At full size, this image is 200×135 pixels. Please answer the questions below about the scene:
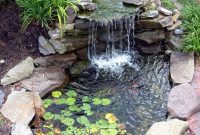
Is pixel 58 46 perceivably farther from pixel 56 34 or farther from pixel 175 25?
pixel 175 25

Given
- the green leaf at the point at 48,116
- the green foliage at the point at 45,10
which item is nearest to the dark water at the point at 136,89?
the green leaf at the point at 48,116

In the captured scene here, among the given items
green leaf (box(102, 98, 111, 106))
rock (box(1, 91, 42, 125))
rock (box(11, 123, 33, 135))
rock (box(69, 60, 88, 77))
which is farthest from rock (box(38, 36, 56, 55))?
rock (box(11, 123, 33, 135))

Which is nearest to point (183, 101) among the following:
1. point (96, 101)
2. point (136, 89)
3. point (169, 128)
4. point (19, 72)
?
point (169, 128)

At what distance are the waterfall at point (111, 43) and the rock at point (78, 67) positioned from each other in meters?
0.18

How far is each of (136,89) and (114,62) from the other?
2.85 ft

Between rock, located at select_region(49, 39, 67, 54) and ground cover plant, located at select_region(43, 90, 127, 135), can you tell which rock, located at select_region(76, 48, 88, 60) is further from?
ground cover plant, located at select_region(43, 90, 127, 135)

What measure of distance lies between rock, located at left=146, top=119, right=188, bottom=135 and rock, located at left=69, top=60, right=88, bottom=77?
188cm

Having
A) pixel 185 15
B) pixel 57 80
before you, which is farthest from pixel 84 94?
pixel 185 15

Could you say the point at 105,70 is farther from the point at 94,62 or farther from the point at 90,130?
the point at 90,130

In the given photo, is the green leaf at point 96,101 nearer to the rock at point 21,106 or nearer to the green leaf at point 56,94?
the green leaf at point 56,94

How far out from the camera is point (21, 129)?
5.03 meters

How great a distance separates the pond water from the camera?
564 centimetres

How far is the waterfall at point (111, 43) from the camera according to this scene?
255 inches

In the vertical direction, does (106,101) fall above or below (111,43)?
below
